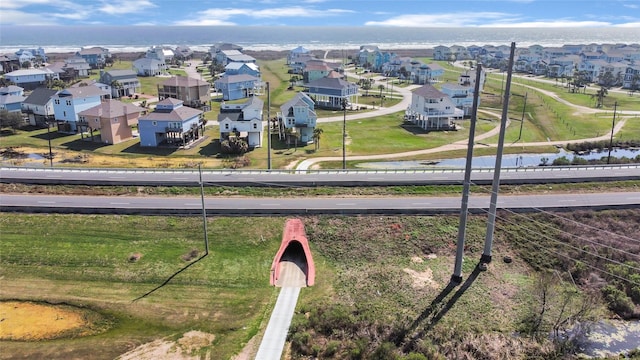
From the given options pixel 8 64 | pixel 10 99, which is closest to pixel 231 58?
pixel 8 64

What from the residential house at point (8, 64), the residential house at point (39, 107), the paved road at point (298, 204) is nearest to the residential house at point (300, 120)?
the paved road at point (298, 204)

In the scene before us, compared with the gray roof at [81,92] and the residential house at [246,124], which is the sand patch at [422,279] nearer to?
the residential house at [246,124]

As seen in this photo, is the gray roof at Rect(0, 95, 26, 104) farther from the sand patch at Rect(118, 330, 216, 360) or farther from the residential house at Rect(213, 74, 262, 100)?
the sand patch at Rect(118, 330, 216, 360)

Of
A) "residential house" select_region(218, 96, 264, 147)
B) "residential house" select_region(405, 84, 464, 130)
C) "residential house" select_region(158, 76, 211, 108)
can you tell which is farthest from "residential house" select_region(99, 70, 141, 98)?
"residential house" select_region(405, 84, 464, 130)

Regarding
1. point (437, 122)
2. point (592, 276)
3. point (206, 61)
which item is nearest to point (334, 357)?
point (592, 276)

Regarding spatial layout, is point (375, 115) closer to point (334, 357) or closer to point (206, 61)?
point (334, 357)

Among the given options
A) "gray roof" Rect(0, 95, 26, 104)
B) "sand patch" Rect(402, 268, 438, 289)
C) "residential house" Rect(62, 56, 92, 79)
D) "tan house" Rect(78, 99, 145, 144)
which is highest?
"residential house" Rect(62, 56, 92, 79)
